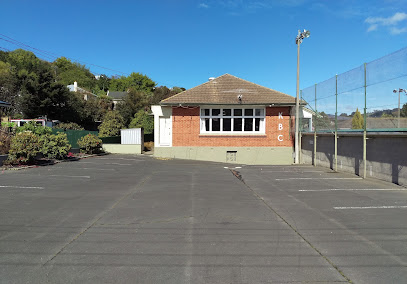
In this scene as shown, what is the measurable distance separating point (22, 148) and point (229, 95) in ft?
46.4

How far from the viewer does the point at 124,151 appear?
26.6 metres

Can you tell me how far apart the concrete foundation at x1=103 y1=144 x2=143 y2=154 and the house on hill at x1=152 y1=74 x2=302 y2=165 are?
4.50 meters

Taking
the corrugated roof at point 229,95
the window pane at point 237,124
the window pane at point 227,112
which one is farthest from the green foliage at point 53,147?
the window pane at point 237,124

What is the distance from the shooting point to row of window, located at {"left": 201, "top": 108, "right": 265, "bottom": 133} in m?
22.6

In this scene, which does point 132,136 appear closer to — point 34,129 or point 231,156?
point 34,129

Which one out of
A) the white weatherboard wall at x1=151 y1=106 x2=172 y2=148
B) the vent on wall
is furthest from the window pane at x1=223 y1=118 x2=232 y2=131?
the white weatherboard wall at x1=151 y1=106 x2=172 y2=148

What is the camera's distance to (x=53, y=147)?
1773 centimetres

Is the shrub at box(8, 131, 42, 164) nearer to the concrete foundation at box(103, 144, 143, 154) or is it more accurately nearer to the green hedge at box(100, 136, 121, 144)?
the concrete foundation at box(103, 144, 143, 154)

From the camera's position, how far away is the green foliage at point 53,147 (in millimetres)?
17578

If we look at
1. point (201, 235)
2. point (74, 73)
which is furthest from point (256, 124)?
point (74, 73)

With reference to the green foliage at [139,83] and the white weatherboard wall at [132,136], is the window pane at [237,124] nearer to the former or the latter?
the white weatherboard wall at [132,136]

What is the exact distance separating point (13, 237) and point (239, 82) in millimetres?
21054

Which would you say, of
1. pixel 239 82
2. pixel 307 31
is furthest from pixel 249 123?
pixel 307 31

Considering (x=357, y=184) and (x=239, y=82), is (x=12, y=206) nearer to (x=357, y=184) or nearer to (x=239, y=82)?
(x=357, y=184)
